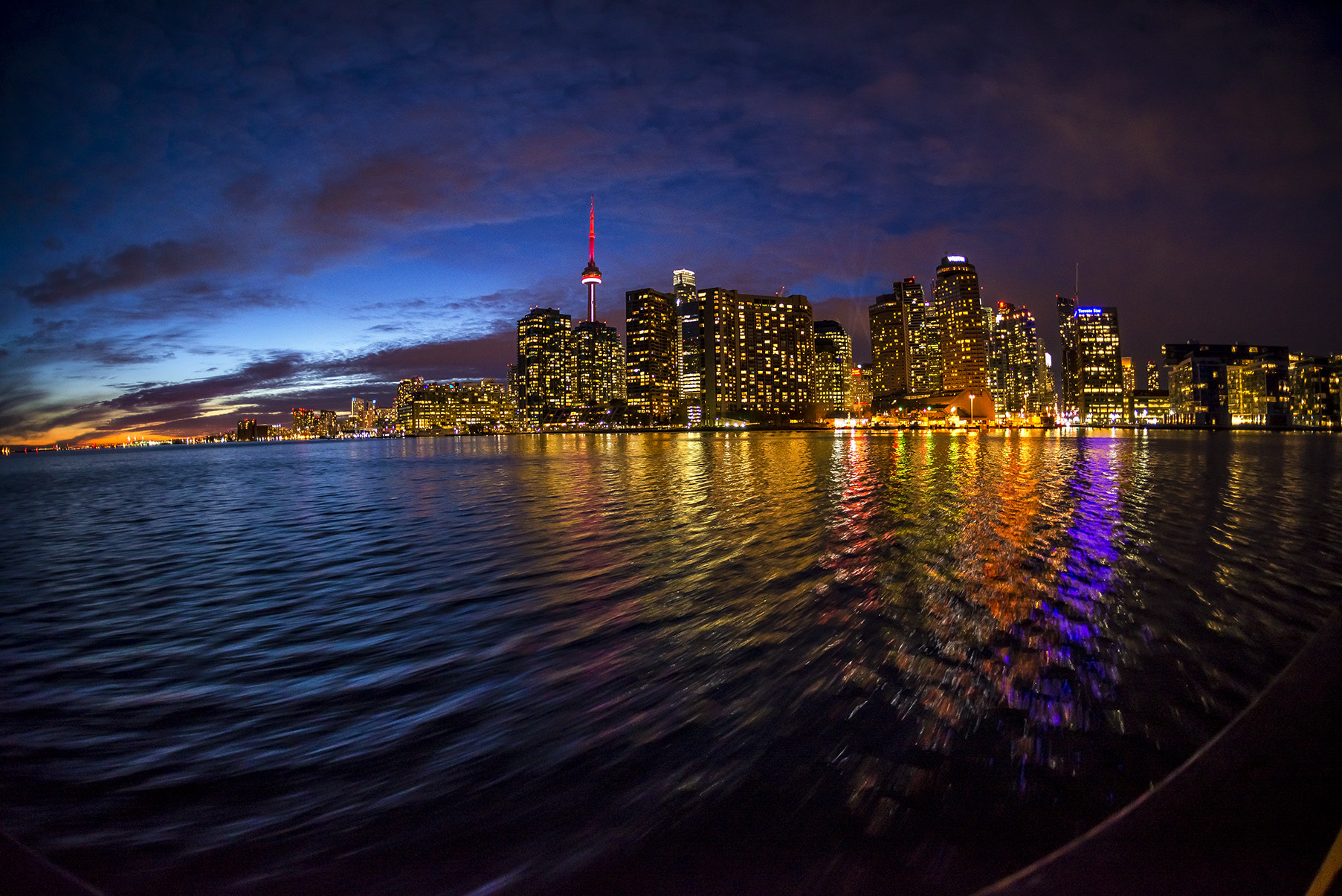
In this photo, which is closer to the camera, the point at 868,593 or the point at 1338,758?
the point at 1338,758

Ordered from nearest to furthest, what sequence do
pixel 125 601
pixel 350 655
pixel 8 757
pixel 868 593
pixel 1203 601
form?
pixel 8 757 < pixel 350 655 < pixel 1203 601 < pixel 868 593 < pixel 125 601

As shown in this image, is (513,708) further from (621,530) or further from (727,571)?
(621,530)

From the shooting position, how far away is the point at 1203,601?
1084 centimetres

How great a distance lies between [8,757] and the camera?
6383 millimetres

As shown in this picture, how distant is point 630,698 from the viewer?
24.1 feet

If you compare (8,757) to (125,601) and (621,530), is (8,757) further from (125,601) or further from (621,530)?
(621,530)

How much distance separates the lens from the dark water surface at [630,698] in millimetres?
4527

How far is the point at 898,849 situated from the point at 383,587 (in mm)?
12392

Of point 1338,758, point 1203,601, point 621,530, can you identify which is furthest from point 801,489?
point 1338,758

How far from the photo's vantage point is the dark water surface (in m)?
4.53

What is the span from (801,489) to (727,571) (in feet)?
65.1

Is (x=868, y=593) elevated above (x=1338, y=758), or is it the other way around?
(x=1338, y=758)

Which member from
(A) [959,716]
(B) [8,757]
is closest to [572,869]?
(A) [959,716]

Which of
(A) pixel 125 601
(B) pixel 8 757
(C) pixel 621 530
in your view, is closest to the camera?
(B) pixel 8 757
